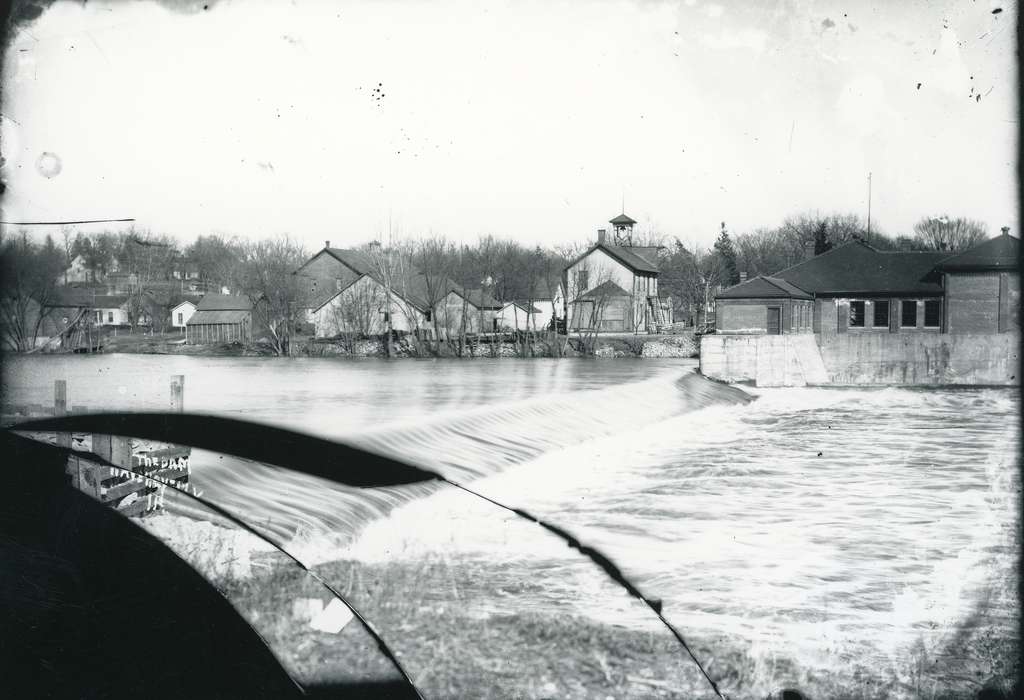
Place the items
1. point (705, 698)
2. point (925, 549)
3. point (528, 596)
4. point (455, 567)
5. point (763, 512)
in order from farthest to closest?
point (763, 512)
point (925, 549)
point (455, 567)
point (528, 596)
point (705, 698)

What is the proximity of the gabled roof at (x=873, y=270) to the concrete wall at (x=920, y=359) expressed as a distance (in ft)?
3.36

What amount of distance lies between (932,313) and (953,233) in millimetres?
8600

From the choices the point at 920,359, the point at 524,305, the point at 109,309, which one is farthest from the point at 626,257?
the point at 109,309

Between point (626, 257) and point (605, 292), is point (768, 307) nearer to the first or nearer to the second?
point (605, 292)

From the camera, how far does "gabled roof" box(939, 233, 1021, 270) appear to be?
6.87 metres

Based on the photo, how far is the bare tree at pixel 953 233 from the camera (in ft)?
22.3

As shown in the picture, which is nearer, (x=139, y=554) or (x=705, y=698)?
(x=139, y=554)

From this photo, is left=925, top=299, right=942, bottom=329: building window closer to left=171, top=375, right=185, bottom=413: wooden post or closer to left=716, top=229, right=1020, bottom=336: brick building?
left=716, top=229, right=1020, bottom=336: brick building

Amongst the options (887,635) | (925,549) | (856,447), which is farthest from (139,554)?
(856,447)

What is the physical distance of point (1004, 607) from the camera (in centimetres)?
584

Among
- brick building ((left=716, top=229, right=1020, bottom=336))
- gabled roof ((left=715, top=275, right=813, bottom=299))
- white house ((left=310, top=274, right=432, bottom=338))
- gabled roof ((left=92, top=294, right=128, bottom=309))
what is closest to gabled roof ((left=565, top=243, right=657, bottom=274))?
brick building ((left=716, top=229, right=1020, bottom=336))

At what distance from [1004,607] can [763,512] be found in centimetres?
352

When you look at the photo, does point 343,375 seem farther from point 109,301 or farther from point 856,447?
point 109,301

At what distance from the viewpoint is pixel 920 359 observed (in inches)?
663
